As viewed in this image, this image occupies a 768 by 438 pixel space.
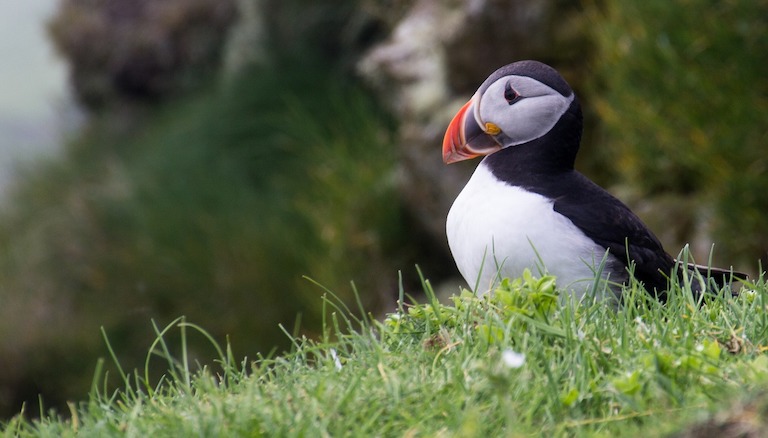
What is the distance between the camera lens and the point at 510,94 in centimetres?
365

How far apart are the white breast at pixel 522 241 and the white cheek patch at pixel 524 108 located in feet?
0.90

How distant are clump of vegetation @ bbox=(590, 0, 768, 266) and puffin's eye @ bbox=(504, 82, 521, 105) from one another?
2.36 meters

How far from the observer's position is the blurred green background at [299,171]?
572 centimetres

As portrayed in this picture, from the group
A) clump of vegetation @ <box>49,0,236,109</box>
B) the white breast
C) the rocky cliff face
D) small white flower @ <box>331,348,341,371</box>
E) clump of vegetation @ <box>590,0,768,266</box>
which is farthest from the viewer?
clump of vegetation @ <box>49,0,236,109</box>

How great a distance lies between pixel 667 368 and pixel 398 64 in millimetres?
6051

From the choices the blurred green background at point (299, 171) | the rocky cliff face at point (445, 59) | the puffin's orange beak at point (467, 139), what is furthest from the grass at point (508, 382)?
the rocky cliff face at point (445, 59)

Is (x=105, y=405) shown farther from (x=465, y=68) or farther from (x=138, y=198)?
(x=138, y=198)

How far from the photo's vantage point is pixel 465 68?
7.63m

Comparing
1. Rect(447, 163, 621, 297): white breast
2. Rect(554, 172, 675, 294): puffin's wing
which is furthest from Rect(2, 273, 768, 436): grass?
Rect(554, 172, 675, 294): puffin's wing

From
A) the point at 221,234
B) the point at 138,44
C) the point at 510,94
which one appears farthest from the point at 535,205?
the point at 138,44

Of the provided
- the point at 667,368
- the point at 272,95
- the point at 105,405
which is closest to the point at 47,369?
the point at 272,95

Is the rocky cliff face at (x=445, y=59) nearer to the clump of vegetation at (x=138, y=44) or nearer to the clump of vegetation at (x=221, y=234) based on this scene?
the clump of vegetation at (x=221, y=234)

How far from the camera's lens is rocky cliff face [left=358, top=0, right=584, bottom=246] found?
24.2ft

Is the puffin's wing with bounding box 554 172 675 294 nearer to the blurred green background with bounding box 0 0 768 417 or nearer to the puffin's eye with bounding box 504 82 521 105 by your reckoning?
the puffin's eye with bounding box 504 82 521 105
